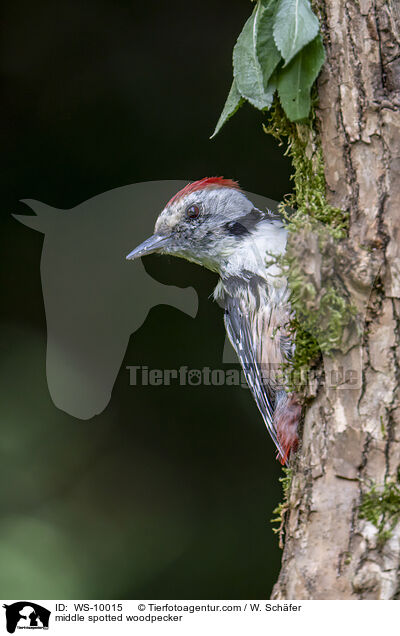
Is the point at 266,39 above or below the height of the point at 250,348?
above

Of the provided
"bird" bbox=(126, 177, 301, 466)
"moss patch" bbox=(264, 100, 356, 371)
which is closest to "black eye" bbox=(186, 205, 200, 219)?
"bird" bbox=(126, 177, 301, 466)

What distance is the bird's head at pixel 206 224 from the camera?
1.81 metres

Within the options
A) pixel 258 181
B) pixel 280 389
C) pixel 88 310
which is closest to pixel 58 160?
pixel 88 310

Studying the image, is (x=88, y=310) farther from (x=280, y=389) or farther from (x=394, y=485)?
(x=394, y=485)

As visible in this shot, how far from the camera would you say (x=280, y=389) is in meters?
1.83

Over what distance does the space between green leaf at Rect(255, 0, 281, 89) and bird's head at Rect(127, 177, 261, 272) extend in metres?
0.62

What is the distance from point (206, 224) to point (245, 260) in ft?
0.55

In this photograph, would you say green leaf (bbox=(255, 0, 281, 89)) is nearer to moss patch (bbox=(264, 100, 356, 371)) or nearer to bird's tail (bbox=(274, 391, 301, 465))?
moss patch (bbox=(264, 100, 356, 371))

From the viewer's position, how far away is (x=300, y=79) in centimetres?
121

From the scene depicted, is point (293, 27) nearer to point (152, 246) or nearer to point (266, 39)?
point (266, 39)

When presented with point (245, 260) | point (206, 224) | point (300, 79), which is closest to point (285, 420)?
point (245, 260)

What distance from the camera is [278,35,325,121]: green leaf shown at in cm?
120
